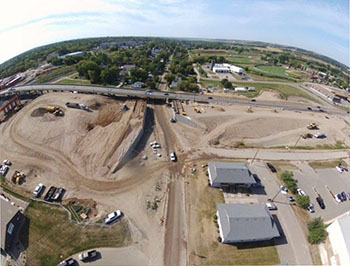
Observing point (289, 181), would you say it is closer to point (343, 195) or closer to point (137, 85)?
point (343, 195)

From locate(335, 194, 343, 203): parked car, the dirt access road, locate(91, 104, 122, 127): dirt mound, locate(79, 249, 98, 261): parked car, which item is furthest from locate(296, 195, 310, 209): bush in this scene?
locate(91, 104, 122, 127): dirt mound

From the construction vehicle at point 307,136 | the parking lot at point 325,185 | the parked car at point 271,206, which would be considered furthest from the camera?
the construction vehicle at point 307,136

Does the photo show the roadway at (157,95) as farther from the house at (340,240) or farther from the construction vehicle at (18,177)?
the house at (340,240)

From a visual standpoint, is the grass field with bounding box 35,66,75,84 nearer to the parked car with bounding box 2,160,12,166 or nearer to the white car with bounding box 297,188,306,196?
the parked car with bounding box 2,160,12,166

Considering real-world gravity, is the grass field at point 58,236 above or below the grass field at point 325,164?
below

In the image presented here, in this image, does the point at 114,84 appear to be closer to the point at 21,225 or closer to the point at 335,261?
the point at 21,225

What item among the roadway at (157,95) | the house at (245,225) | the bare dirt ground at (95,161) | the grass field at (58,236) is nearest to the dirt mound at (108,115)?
the bare dirt ground at (95,161)
